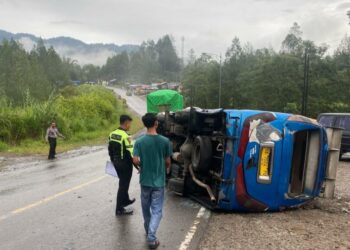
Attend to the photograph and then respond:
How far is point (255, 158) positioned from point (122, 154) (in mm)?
2257

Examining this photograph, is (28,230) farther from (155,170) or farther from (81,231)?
(155,170)

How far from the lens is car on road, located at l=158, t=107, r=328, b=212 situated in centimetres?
809

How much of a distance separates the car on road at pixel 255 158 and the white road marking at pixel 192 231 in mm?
231

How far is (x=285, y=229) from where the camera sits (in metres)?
7.38

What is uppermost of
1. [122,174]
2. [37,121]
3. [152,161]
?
[152,161]

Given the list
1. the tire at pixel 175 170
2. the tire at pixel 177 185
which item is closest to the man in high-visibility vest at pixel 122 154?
the tire at pixel 177 185

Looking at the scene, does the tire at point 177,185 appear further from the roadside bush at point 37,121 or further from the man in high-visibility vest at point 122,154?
the roadside bush at point 37,121

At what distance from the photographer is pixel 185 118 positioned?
975 centimetres

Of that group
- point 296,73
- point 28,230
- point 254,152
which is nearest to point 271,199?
point 254,152

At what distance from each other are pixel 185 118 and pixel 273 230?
3273 millimetres

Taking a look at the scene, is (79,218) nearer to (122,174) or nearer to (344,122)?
(122,174)

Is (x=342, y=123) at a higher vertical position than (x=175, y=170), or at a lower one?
higher

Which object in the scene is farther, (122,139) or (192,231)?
(122,139)

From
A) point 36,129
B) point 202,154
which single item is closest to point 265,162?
point 202,154
